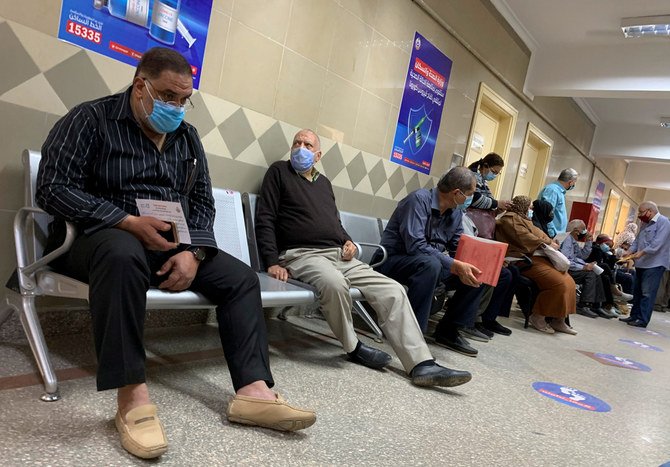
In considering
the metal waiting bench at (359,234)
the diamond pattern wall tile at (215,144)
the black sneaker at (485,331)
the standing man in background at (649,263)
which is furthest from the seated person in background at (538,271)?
the diamond pattern wall tile at (215,144)

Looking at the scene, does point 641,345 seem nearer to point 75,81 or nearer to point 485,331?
point 485,331

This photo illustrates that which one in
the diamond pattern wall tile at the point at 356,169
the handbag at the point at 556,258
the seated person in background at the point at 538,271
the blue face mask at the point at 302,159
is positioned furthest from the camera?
the handbag at the point at 556,258

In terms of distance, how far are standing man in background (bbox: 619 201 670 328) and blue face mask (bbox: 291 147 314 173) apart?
232 inches

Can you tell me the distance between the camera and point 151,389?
182cm

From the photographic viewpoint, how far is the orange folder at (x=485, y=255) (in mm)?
2811

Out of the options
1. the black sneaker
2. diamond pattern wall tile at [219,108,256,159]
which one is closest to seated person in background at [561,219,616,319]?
the black sneaker

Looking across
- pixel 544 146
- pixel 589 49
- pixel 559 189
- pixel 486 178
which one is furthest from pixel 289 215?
pixel 544 146

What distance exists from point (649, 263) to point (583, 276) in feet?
3.34

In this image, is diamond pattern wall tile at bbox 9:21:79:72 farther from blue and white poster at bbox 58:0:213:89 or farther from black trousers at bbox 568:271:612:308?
black trousers at bbox 568:271:612:308

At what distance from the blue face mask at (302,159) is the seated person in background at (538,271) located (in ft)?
7.93

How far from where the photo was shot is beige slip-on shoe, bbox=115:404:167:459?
4.32ft

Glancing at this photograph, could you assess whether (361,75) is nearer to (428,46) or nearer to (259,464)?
(428,46)

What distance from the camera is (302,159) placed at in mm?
2908

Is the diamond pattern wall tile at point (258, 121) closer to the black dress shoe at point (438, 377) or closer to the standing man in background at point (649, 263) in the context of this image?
the black dress shoe at point (438, 377)
